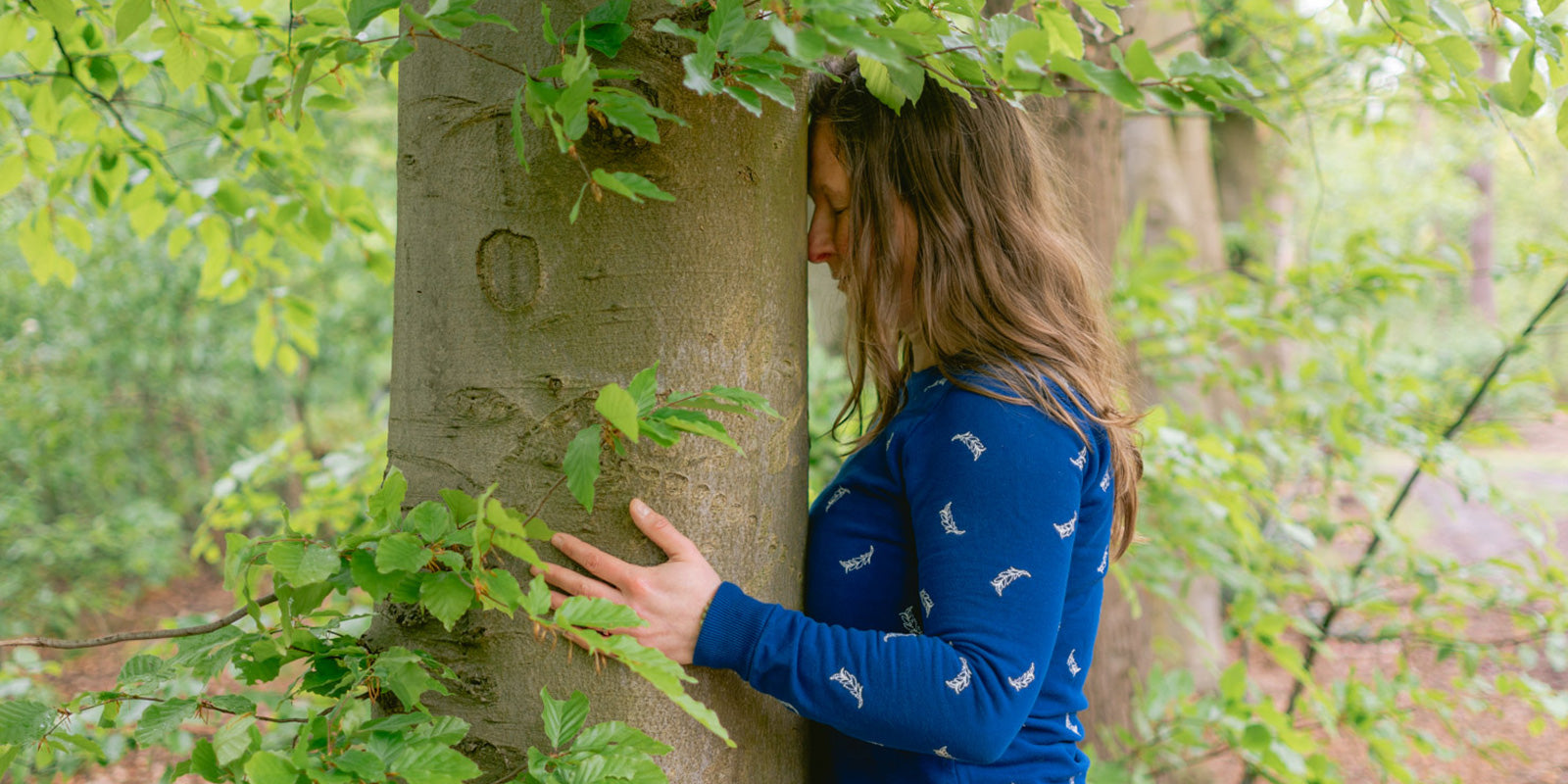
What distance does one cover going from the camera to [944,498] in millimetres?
1123

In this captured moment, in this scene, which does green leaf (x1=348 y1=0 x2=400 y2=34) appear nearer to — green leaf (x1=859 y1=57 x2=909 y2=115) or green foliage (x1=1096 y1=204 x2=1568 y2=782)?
green leaf (x1=859 y1=57 x2=909 y2=115)

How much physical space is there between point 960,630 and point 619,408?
0.49m

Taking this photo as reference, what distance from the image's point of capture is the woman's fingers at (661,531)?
3.47 feet

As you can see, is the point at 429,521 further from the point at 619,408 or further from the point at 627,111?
the point at 627,111

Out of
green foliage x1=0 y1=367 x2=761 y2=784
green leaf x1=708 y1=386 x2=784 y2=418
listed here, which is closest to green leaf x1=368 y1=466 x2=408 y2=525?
green foliage x1=0 y1=367 x2=761 y2=784

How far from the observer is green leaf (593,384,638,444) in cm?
82

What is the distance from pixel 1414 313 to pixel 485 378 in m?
25.4

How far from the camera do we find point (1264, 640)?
8.00ft

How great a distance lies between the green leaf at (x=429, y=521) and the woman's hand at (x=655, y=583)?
0.47 ft

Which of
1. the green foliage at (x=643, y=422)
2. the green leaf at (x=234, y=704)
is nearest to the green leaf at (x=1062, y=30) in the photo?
the green foliage at (x=643, y=422)

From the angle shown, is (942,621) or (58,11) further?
(58,11)

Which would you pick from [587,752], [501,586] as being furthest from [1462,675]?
[501,586]

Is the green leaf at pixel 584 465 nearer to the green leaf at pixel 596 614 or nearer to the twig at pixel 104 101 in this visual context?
the green leaf at pixel 596 614

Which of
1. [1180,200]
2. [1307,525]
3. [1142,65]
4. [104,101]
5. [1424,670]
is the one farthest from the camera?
[1424,670]
